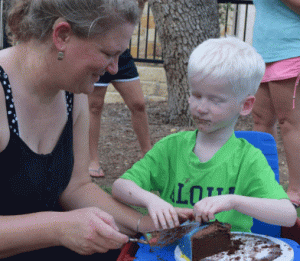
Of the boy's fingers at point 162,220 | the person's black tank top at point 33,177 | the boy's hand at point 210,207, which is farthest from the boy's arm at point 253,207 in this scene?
the person's black tank top at point 33,177

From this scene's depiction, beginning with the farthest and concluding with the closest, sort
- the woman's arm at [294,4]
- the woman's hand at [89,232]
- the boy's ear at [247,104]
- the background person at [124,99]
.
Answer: the background person at [124,99], the woman's arm at [294,4], the boy's ear at [247,104], the woman's hand at [89,232]

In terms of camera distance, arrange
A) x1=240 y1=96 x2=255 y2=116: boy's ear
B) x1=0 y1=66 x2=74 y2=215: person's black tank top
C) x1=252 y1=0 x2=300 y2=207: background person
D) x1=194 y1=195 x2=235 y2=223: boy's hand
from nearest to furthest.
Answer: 1. x1=194 y1=195 x2=235 y2=223: boy's hand
2. x1=0 y1=66 x2=74 y2=215: person's black tank top
3. x1=240 y1=96 x2=255 y2=116: boy's ear
4. x1=252 y1=0 x2=300 y2=207: background person

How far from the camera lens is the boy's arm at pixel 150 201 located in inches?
65.1

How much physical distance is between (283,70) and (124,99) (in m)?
1.52

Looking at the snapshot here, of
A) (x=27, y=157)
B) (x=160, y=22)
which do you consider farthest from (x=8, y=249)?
(x=160, y=22)

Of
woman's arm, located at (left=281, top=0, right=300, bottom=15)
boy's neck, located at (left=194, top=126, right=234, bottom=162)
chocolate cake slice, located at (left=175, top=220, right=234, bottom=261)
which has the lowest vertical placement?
chocolate cake slice, located at (left=175, top=220, right=234, bottom=261)

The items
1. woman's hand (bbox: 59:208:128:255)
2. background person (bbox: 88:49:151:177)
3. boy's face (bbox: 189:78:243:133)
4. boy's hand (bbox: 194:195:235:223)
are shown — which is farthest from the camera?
background person (bbox: 88:49:151:177)

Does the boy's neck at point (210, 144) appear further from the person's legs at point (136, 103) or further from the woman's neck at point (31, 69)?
the person's legs at point (136, 103)

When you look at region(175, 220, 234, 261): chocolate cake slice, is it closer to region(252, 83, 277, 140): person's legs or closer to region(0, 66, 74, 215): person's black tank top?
region(0, 66, 74, 215): person's black tank top

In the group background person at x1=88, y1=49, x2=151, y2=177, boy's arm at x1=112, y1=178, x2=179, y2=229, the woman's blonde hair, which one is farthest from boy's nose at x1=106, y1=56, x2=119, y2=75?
background person at x1=88, y1=49, x2=151, y2=177

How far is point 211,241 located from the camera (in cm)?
157

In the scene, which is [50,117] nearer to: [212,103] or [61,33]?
[61,33]

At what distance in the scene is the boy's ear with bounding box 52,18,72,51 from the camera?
1.66m

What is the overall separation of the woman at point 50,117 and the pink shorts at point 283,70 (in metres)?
1.58
